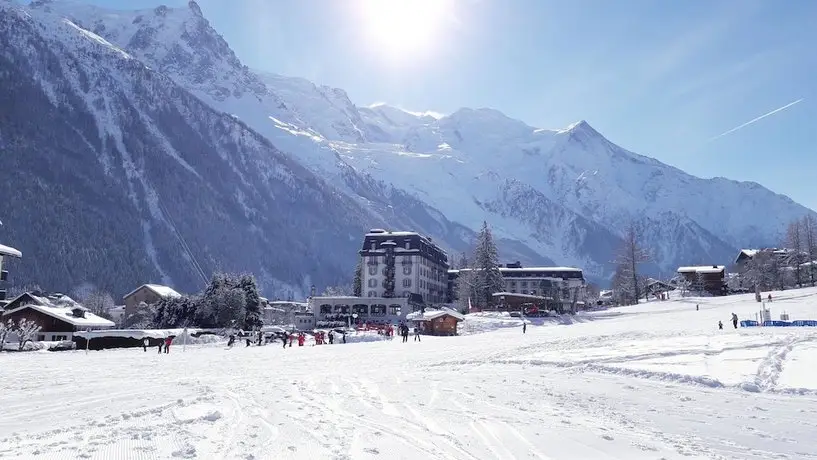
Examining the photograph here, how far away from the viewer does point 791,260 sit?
98625 mm

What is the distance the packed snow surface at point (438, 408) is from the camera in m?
9.62

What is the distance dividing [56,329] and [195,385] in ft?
195

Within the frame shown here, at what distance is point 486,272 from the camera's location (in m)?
94.1

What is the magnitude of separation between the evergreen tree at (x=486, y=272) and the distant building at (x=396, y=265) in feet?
64.6

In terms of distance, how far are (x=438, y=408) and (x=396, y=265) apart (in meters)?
101

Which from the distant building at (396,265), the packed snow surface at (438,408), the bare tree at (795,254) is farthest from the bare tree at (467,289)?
the packed snow surface at (438,408)

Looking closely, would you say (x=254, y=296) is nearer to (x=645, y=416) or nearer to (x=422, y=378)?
(x=422, y=378)

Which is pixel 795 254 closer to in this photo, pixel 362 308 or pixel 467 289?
pixel 467 289

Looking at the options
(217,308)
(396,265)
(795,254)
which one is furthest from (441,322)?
(795,254)

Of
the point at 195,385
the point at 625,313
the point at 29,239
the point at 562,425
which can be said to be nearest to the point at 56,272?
the point at 29,239

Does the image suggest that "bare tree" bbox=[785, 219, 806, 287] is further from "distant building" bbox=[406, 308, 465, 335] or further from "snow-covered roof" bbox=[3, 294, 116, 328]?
"snow-covered roof" bbox=[3, 294, 116, 328]

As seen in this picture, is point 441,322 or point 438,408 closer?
point 438,408

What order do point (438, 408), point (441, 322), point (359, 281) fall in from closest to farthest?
1. point (438, 408)
2. point (441, 322)
3. point (359, 281)

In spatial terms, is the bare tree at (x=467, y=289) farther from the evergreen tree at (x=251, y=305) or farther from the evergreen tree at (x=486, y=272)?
the evergreen tree at (x=251, y=305)
